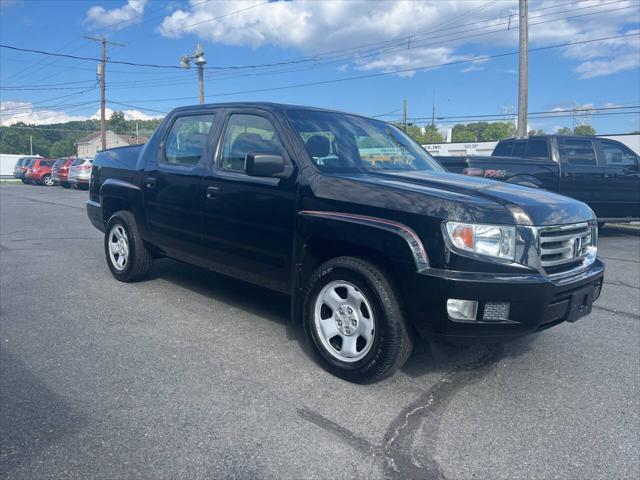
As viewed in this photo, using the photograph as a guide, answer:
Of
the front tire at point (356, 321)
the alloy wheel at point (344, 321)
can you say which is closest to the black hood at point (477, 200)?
the front tire at point (356, 321)

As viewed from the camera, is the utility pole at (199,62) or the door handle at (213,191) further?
the utility pole at (199,62)

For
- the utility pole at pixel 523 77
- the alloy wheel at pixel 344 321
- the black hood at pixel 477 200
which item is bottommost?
the alloy wheel at pixel 344 321

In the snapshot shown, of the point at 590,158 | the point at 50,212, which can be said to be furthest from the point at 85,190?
the point at 590,158

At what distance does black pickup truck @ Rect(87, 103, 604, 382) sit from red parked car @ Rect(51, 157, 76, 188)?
26.6m

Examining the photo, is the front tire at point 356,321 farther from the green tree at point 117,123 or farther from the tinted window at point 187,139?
the green tree at point 117,123

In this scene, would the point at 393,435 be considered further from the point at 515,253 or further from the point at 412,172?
the point at 412,172

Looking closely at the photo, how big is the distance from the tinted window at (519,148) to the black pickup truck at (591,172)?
1.33 feet

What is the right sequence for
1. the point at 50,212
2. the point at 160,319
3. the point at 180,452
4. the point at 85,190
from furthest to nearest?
the point at 85,190 → the point at 50,212 → the point at 160,319 → the point at 180,452

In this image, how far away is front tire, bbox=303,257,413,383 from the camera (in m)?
3.38

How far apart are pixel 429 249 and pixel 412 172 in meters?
1.33

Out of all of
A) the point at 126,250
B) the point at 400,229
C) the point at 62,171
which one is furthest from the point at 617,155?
the point at 62,171

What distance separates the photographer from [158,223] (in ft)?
17.4

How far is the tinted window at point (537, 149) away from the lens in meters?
11.0

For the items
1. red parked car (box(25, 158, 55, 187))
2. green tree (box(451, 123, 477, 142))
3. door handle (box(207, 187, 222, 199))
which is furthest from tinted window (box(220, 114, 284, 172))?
green tree (box(451, 123, 477, 142))
